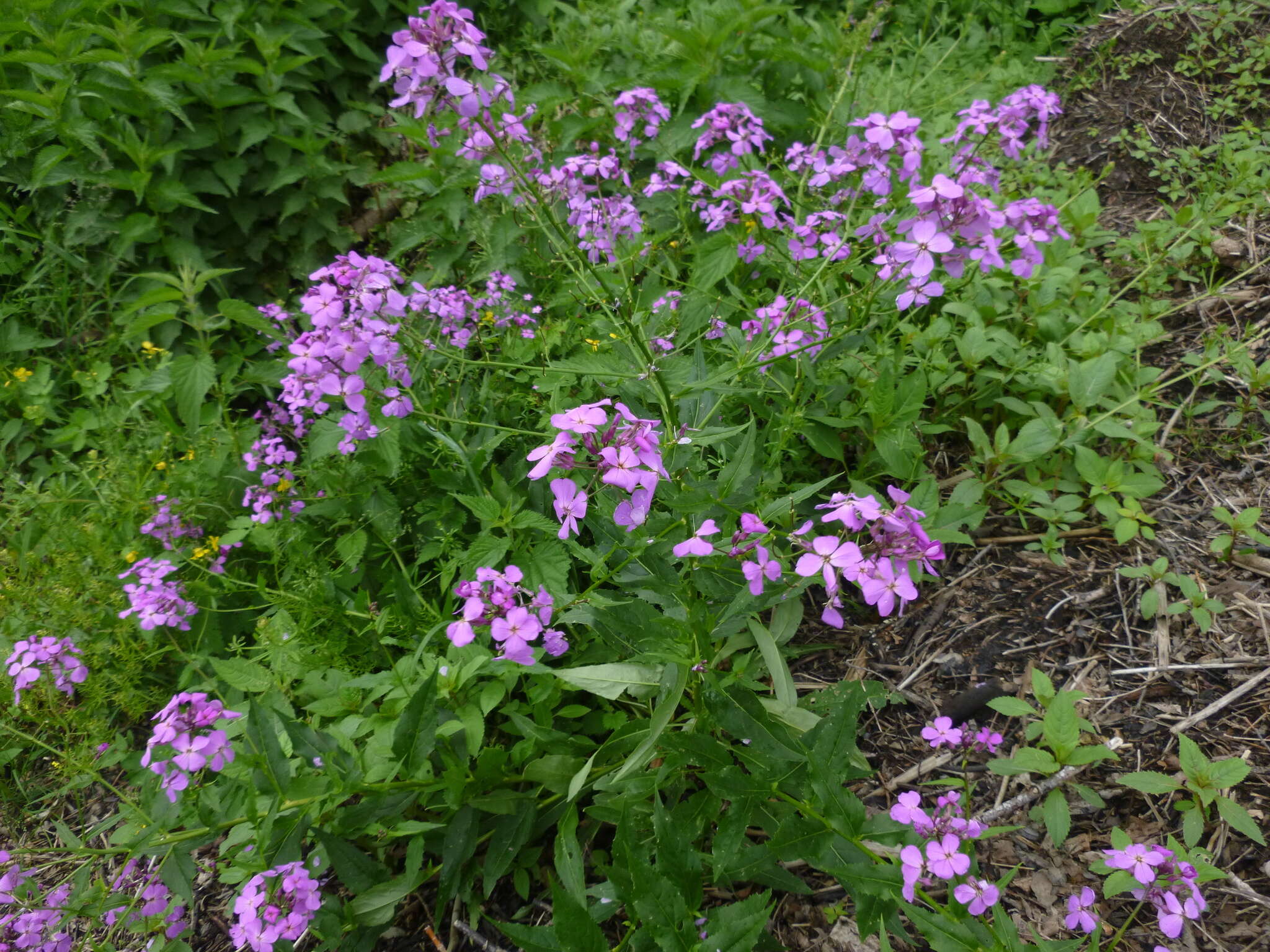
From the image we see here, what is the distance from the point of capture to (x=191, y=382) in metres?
3.21

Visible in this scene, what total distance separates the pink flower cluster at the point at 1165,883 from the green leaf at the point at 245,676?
2.04 m

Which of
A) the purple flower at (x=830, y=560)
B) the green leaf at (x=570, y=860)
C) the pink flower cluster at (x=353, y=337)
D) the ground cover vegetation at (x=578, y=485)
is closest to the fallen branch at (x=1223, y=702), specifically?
the ground cover vegetation at (x=578, y=485)

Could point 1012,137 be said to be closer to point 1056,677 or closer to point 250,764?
point 1056,677

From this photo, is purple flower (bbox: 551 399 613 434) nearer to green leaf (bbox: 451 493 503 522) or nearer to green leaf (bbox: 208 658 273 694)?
green leaf (bbox: 451 493 503 522)

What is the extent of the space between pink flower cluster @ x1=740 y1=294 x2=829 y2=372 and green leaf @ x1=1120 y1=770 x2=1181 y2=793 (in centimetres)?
131

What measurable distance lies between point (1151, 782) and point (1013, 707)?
0.31 m

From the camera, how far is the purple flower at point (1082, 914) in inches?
60.9

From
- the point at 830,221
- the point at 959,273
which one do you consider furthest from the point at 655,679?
the point at 830,221

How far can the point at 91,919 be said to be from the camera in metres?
2.10

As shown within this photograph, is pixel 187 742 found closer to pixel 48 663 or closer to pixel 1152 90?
pixel 48 663

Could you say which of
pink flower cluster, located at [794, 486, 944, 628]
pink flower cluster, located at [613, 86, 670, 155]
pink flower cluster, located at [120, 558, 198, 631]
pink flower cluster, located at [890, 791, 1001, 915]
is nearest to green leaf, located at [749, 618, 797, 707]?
pink flower cluster, located at [890, 791, 1001, 915]

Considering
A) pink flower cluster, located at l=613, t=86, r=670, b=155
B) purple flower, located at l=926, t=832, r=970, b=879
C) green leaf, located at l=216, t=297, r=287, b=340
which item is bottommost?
green leaf, located at l=216, t=297, r=287, b=340

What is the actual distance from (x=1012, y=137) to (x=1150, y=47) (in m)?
2.75

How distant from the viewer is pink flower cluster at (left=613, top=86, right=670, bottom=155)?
314cm
